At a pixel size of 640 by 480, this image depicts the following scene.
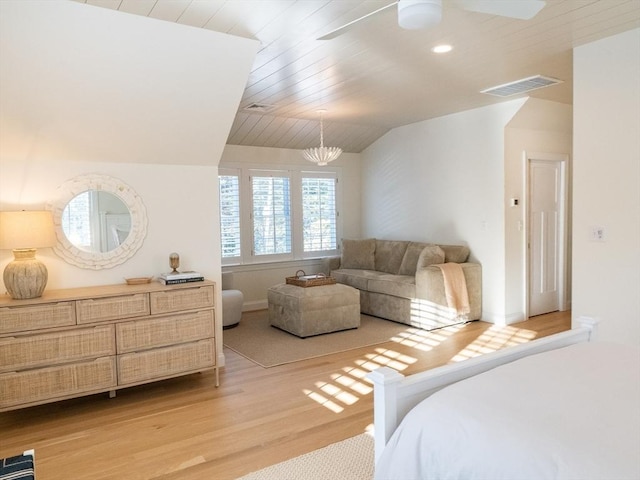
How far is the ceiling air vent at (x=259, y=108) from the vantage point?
17.3ft

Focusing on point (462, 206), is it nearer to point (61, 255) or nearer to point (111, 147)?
point (111, 147)

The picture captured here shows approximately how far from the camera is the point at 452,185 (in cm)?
607

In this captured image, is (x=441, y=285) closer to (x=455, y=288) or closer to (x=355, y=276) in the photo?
(x=455, y=288)

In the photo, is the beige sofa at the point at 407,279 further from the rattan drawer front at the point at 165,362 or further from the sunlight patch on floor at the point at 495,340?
the rattan drawer front at the point at 165,362

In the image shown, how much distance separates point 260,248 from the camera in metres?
6.90

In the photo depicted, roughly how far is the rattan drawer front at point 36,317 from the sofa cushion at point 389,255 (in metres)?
4.35

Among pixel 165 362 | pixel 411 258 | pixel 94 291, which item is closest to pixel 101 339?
pixel 94 291

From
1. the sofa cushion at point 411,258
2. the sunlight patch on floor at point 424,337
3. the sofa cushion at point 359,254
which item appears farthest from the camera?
the sofa cushion at point 359,254

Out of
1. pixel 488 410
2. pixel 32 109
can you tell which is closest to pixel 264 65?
pixel 32 109

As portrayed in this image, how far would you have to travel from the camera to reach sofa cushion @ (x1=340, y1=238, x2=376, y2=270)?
22.8ft

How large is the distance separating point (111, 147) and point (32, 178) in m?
0.61

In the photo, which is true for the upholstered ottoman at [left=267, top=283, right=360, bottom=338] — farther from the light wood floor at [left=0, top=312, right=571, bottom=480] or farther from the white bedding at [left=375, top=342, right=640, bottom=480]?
the white bedding at [left=375, top=342, right=640, bottom=480]

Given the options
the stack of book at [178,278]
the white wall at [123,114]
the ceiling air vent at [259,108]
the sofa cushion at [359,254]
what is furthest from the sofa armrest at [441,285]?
the stack of book at [178,278]

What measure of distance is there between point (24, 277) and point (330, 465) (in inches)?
95.4
